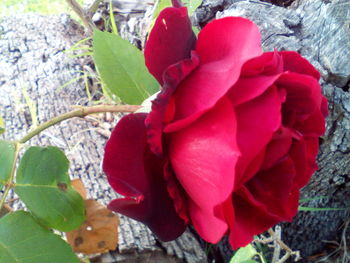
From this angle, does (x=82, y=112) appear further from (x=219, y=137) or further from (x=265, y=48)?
(x=265, y=48)

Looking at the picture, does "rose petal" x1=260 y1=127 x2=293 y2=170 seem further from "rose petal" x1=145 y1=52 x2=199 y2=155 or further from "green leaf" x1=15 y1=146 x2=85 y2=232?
"green leaf" x1=15 y1=146 x2=85 y2=232

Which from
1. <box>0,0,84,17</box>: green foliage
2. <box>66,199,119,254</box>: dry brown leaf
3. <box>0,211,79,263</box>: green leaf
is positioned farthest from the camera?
<box>0,0,84,17</box>: green foliage

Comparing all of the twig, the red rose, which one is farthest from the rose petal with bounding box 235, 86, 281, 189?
the twig

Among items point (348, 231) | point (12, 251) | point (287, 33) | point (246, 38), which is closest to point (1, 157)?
point (12, 251)

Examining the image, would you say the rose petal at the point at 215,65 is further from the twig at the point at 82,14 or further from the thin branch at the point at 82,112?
the twig at the point at 82,14

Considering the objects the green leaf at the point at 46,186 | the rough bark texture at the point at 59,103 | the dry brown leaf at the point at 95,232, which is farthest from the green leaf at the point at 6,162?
the rough bark texture at the point at 59,103

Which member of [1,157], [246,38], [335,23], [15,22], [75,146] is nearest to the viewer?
[246,38]

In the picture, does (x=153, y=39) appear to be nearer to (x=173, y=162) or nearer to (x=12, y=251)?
(x=173, y=162)
